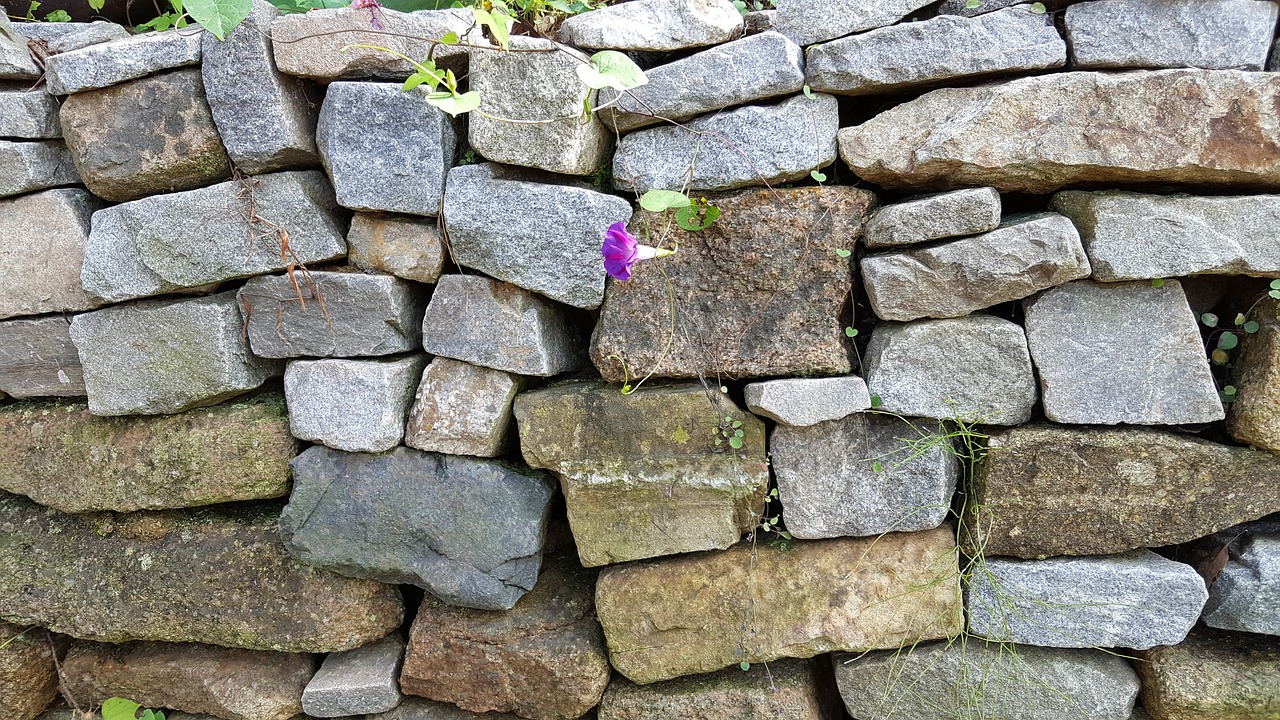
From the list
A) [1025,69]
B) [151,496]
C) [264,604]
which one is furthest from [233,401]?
[1025,69]

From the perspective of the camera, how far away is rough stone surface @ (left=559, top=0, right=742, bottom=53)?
1511 millimetres

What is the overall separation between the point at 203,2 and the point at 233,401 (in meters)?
0.92

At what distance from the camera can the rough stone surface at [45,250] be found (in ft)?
5.77

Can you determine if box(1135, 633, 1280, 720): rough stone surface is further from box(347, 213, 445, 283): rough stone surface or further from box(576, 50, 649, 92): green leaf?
box(347, 213, 445, 283): rough stone surface

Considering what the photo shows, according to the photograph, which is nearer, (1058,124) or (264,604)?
(1058,124)

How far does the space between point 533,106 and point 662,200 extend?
346 millimetres

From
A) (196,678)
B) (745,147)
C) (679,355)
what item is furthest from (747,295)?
(196,678)

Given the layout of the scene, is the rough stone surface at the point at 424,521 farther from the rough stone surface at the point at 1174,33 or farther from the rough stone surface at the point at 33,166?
the rough stone surface at the point at 1174,33

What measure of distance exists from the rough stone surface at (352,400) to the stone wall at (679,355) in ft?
0.04

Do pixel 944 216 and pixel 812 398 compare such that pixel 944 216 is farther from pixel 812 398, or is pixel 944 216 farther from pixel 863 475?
pixel 863 475

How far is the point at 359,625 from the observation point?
70.7 inches

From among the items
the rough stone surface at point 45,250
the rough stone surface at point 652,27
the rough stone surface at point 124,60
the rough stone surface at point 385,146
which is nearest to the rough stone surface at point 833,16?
the rough stone surface at point 652,27

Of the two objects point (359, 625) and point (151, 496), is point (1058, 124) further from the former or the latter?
point (151, 496)

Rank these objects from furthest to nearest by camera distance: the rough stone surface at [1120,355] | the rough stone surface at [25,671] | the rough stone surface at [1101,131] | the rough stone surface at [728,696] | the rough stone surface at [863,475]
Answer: the rough stone surface at [25,671], the rough stone surface at [728,696], the rough stone surface at [863,475], the rough stone surface at [1120,355], the rough stone surface at [1101,131]
